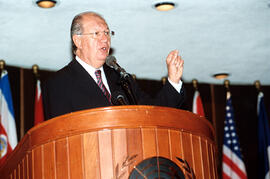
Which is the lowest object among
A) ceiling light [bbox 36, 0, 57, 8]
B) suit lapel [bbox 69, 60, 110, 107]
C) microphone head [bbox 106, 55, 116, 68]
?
suit lapel [bbox 69, 60, 110, 107]

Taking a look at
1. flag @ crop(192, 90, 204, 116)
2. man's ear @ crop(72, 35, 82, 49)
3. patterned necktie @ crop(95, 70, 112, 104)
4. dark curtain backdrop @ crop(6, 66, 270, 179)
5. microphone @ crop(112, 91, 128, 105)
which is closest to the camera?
microphone @ crop(112, 91, 128, 105)

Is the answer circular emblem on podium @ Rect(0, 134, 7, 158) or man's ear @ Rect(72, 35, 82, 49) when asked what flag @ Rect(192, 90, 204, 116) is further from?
man's ear @ Rect(72, 35, 82, 49)

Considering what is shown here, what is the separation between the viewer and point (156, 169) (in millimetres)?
2102

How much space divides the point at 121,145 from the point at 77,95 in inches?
24.4

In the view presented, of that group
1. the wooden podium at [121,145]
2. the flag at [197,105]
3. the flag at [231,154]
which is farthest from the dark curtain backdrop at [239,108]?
the wooden podium at [121,145]

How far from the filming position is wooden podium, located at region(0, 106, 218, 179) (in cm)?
210

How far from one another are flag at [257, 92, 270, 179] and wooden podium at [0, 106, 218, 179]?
6.12 m

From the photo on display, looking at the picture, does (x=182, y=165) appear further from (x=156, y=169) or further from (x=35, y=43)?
(x=35, y=43)

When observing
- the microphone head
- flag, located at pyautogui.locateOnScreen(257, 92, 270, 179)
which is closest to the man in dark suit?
the microphone head

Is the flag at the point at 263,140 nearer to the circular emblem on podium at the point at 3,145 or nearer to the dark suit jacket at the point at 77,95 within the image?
the circular emblem on podium at the point at 3,145

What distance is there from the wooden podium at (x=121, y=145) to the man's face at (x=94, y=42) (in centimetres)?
78

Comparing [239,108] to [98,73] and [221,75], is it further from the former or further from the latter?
[98,73]

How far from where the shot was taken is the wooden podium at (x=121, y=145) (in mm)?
2104

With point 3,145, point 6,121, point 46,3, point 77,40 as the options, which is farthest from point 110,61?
point 6,121
